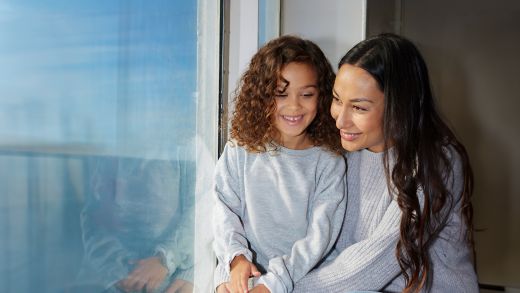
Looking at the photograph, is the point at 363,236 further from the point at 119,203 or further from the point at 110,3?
the point at 110,3

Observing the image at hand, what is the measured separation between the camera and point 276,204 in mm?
1062

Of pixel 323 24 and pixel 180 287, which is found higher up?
pixel 323 24

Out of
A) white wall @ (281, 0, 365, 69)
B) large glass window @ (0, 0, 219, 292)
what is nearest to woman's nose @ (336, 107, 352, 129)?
large glass window @ (0, 0, 219, 292)

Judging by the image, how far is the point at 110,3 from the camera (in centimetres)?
84

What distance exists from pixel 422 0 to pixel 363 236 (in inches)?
69.5

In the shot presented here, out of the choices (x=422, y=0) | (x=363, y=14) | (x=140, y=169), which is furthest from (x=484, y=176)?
(x=140, y=169)

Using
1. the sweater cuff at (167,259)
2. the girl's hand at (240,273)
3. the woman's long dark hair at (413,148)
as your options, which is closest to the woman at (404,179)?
the woman's long dark hair at (413,148)

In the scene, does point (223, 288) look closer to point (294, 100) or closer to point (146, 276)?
point (146, 276)

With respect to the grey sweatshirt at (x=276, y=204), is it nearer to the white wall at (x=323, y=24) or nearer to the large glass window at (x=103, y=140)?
the large glass window at (x=103, y=140)

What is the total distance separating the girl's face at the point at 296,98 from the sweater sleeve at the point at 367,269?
26 centimetres

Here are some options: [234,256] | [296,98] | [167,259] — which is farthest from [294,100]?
[167,259]

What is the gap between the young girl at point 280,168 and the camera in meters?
1.04

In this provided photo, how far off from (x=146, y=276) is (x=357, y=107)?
553 mm

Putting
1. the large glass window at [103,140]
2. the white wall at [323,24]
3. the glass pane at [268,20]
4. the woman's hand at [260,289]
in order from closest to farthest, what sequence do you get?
the large glass window at [103,140]
the woman's hand at [260,289]
the glass pane at [268,20]
the white wall at [323,24]
